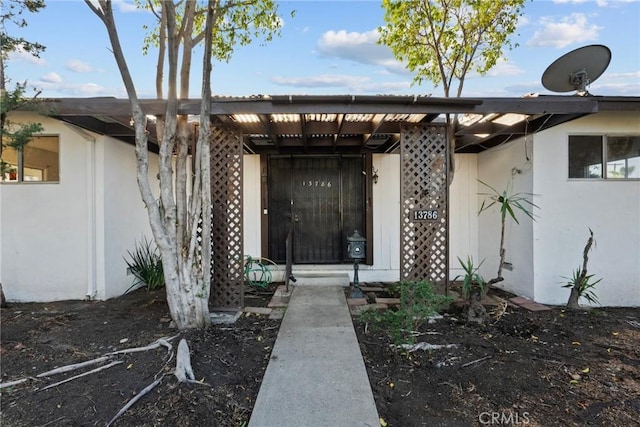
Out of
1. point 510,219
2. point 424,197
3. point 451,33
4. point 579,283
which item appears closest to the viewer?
point 579,283

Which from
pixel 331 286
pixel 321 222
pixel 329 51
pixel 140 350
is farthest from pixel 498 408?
pixel 329 51

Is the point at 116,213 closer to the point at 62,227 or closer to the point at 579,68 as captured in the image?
the point at 62,227

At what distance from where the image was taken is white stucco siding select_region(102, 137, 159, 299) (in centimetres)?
484

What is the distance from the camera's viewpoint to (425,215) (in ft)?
14.9

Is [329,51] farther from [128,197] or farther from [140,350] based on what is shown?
[140,350]

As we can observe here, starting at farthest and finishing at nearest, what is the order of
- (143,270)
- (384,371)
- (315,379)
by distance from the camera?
(143,270), (384,371), (315,379)

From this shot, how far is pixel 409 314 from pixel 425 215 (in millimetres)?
1611

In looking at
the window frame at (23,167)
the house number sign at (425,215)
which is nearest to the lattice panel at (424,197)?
the house number sign at (425,215)

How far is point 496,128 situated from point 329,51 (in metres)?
4.01

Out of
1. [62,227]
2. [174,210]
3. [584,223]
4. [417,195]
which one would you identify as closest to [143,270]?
[62,227]

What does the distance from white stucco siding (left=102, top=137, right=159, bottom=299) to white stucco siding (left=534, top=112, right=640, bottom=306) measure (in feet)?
21.4

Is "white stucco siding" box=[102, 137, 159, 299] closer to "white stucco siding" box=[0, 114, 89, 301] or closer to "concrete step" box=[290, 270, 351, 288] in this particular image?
"white stucco siding" box=[0, 114, 89, 301]

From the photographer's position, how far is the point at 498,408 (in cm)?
229

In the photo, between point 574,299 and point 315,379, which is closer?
Answer: point 315,379
